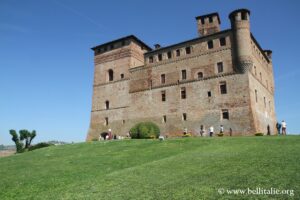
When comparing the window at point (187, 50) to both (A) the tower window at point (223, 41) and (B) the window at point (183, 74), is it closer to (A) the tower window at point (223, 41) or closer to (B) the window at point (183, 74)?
(B) the window at point (183, 74)

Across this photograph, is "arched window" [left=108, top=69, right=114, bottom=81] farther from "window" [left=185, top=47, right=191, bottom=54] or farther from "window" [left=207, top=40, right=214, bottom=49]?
"window" [left=207, top=40, right=214, bottom=49]

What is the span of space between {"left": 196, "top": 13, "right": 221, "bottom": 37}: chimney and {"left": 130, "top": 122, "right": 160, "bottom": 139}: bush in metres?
15.6

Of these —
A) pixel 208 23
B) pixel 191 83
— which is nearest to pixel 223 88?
pixel 191 83

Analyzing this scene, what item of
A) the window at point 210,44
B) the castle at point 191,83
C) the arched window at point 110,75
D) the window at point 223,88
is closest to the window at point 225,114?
the castle at point 191,83

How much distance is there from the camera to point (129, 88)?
1658 inches

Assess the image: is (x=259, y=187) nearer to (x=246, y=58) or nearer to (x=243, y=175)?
(x=243, y=175)

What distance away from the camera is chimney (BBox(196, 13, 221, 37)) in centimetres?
3922

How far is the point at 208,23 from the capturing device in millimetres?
39625

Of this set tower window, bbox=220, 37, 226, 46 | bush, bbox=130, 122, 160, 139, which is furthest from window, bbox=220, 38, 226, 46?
bush, bbox=130, 122, 160, 139

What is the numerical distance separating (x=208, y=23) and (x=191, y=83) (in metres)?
10.1

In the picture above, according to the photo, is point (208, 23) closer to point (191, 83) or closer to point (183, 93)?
point (191, 83)

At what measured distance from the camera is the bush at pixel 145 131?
34656 millimetres

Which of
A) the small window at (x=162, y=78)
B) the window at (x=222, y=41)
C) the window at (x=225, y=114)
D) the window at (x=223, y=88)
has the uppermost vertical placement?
the window at (x=222, y=41)

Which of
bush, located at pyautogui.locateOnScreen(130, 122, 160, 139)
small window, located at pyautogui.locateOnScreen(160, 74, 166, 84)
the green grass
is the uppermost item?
small window, located at pyautogui.locateOnScreen(160, 74, 166, 84)
